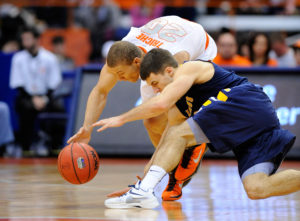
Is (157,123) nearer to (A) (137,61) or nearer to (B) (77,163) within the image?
(A) (137,61)

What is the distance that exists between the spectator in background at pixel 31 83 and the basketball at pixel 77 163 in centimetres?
612

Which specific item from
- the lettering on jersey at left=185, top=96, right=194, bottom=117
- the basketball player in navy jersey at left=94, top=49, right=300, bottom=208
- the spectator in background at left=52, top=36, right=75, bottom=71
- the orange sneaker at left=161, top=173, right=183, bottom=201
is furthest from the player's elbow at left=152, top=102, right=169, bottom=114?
the spectator in background at left=52, top=36, right=75, bottom=71

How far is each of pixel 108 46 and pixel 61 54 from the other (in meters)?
1.10

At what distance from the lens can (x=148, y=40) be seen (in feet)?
19.4

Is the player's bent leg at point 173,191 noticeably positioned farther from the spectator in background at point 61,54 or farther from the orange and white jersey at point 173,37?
the spectator in background at point 61,54

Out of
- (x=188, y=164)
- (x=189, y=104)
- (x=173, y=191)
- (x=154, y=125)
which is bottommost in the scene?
(x=173, y=191)

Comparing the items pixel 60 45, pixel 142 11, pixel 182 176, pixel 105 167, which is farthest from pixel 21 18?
pixel 182 176

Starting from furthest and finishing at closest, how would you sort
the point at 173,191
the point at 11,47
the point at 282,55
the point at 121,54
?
1. the point at 11,47
2. the point at 282,55
3. the point at 173,191
4. the point at 121,54

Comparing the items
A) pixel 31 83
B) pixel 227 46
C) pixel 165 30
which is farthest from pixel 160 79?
pixel 31 83

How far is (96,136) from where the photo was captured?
10.0 meters

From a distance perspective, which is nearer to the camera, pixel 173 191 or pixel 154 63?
pixel 154 63

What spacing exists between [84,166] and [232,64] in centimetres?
637

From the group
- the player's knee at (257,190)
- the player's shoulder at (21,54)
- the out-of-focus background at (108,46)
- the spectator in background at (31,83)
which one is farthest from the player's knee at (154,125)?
the player's shoulder at (21,54)

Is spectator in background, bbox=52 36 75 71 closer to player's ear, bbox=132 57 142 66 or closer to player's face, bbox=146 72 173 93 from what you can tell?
player's ear, bbox=132 57 142 66
